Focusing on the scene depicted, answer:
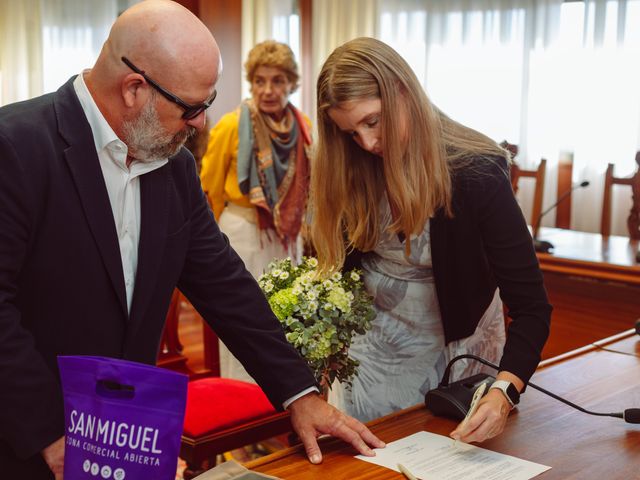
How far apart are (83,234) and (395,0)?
21.3 ft

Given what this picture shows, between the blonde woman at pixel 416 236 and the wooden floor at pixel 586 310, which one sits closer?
the blonde woman at pixel 416 236

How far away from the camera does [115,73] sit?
1.38 metres

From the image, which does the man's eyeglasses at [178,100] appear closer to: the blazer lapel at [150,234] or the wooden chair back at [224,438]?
the blazer lapel at [150,234]

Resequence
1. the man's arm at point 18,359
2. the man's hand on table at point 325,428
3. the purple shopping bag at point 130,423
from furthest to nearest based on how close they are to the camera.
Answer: the man's hand on table at point 325,428 → the man's arm at point 18,359 → the purple shopping bag at point 130,423

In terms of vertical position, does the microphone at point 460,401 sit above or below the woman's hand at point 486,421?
below

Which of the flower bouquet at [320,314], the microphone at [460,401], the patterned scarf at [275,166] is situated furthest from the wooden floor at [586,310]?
the flower bouquet at [320,314]

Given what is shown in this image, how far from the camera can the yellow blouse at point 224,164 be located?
14.3ft

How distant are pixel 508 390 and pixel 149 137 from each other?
0.81 m

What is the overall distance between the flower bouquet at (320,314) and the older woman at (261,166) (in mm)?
2453

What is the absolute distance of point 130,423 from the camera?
3.60 ft

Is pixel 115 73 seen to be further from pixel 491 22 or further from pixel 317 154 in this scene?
pixel 491 22

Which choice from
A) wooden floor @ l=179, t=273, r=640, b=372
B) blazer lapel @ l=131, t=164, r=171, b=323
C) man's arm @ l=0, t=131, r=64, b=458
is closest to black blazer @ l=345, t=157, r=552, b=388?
blazer lapel @ l=131, t=164, r=171, b=323

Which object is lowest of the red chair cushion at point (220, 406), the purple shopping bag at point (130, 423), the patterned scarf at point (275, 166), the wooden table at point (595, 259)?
the red chair cushion at point (220, 406)

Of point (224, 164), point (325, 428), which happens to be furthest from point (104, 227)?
point (224, 164)
